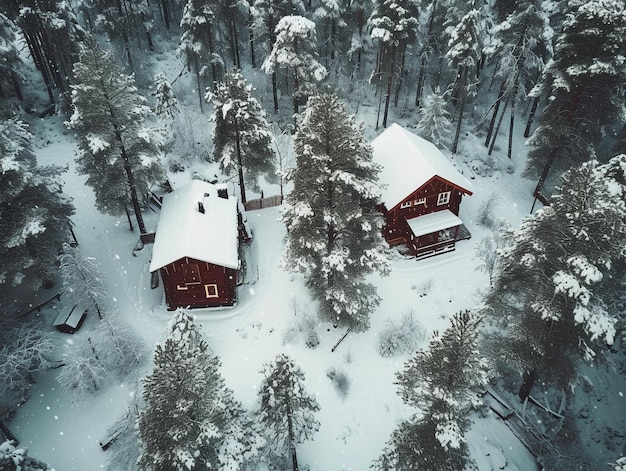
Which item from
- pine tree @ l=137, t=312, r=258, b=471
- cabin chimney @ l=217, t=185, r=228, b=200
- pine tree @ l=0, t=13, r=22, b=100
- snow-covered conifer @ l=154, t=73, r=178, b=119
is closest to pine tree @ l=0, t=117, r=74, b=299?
cabin chimney @ l=217, t=185, r=228, b=200

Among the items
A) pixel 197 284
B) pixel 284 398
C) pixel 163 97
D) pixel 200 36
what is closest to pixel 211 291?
pixel 197 284

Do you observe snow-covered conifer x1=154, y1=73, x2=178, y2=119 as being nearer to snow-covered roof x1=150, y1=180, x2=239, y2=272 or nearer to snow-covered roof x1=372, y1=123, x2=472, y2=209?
snow-covered roof x1=150, y1=180, x2=239, y2=272

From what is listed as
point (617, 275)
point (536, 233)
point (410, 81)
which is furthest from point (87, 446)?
point (410, 81)

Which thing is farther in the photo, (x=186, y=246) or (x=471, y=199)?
(x=471, y=199)

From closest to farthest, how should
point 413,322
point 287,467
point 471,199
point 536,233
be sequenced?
point 536,233 < point 287,467 < point 413,322 < point 471,199

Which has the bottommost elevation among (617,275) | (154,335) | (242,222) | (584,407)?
(584,407)

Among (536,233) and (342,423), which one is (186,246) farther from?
(536,233)
